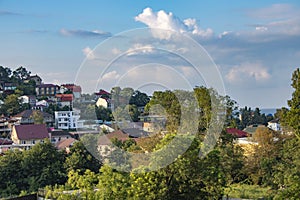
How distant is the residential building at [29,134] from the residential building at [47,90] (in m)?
10.7

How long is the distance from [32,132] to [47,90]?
11.9 m

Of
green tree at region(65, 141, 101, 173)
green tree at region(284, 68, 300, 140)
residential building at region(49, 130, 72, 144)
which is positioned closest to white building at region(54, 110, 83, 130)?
residential building at region(49, 130, 72, 144)

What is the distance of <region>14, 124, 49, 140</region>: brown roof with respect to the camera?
16.4m

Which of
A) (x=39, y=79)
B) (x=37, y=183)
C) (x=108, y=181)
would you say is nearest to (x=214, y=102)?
(x=37, y=183)

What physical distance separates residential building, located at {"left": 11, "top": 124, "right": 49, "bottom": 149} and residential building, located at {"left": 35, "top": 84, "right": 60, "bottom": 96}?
422 inches

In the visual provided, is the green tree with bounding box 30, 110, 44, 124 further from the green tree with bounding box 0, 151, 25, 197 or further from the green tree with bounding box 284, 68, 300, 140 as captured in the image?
the green tree with bounding box 284, 68, 300, 140

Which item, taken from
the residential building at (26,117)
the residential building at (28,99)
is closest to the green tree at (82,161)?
the residential building at (26,117)

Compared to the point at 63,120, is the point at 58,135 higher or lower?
lower

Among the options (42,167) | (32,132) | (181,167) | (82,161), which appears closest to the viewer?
(181,167)

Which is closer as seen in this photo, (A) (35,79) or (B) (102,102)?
(B) (102,102)

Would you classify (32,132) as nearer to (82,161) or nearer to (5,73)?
(82,161)

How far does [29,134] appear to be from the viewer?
54.1ft

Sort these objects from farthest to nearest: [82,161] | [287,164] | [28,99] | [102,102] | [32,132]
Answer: [28,99] < [32,132] < [82,161] < [287,164] < [102,102]

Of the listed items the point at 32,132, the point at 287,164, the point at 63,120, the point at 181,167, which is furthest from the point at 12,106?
the point at 181,167
